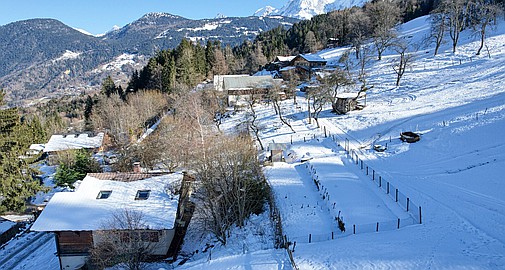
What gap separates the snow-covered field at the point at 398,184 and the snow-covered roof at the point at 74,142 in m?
22.5

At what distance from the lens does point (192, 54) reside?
73312 millimetres

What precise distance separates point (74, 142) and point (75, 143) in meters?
0.47

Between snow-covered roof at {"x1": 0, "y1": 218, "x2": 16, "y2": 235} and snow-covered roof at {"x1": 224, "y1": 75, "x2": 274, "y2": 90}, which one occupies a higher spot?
snow-covered roof at {"x1": 224, "y1": 75, "x2": 274, "y2": 90}

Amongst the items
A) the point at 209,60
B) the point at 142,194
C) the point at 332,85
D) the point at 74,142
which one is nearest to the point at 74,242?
the point at 142,194

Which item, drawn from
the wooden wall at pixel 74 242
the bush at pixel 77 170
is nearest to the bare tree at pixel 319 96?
the bush at pixel 77 170

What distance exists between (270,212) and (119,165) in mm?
20988

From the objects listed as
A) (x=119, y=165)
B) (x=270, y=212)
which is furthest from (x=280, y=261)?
(x=119, y=165)

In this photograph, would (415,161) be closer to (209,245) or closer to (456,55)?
(209,245)

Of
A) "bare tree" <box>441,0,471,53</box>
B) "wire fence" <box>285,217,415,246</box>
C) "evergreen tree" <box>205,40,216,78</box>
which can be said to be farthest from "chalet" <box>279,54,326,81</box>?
"wire fence" <box>285,217,415,246</box>

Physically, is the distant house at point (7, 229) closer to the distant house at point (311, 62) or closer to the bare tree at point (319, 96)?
the bare tree at point (319, 96)

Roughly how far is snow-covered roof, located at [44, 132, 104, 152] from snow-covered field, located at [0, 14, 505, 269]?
2255 centimetres

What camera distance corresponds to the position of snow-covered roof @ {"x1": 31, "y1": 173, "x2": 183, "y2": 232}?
21.7m

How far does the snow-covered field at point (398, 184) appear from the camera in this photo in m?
17.2

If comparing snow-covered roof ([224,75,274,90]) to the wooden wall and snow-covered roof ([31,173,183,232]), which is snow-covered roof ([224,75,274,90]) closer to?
snow-covered roof ([31,173,183,232])
